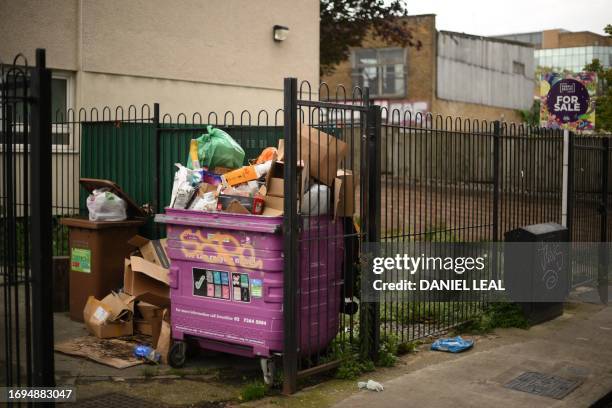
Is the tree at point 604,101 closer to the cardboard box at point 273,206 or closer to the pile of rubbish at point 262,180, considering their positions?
the pile of rubbish at point 262,180

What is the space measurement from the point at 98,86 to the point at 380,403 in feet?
27.2

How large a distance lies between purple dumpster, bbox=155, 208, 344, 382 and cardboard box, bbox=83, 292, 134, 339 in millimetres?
1194

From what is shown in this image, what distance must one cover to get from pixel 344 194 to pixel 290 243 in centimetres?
88

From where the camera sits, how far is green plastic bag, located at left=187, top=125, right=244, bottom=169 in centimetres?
686

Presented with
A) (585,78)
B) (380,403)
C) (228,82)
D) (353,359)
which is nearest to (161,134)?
(353,359)

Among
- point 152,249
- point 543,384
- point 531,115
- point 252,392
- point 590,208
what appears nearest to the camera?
point 252,392

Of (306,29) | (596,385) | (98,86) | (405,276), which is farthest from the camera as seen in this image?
(306,29)

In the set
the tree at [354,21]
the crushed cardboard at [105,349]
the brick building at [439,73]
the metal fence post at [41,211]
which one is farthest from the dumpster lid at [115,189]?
the brick building at [439,73]

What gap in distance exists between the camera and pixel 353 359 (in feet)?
22.0

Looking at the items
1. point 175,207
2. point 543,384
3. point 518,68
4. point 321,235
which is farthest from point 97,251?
point 518,68

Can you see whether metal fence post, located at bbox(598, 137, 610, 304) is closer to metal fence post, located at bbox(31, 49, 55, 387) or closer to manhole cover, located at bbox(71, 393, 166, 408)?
manhole cover, located at bbox(71, 393, 166, 408)

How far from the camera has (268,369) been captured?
614cm

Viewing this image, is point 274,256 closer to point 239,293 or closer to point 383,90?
point 239,293

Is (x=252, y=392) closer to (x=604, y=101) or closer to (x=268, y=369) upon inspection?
(x=268, y=369)
